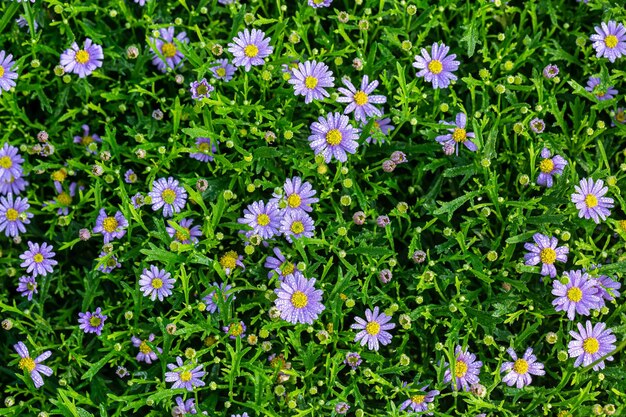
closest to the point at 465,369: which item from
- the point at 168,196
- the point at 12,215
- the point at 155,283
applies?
the point at 155,283

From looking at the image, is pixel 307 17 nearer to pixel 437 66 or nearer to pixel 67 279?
pixel 437 66

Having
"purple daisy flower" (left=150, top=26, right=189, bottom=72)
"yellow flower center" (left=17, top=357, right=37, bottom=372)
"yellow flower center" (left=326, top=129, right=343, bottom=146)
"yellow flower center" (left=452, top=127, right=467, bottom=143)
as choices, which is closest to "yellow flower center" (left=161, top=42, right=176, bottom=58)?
"purple daisy flower" (left=150, top=26, right=189, bottom=72)

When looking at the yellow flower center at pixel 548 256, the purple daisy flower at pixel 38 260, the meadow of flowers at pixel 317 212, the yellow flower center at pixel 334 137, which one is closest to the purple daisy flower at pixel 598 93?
the meadow of flowers at pixel 317 212

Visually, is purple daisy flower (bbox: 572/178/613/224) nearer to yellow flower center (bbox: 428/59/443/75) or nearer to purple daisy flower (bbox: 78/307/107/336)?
yellow flower center (bbox: 428/59/443/75)

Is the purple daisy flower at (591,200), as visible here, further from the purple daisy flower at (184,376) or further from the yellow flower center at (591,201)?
the purple daisy flower at (184,376)

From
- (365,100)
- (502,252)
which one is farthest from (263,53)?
(502,252)
